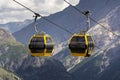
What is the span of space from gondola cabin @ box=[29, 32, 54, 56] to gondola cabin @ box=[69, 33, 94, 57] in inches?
122

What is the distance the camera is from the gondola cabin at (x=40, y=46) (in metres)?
46.0

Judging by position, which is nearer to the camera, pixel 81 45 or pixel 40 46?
pixel 81 45

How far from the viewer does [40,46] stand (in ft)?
152

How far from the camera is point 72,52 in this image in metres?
45.8

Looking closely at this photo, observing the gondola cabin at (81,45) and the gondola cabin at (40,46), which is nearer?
the gondola cabin at (81,45)

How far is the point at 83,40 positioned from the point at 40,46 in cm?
576

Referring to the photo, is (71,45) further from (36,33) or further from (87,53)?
(36,33)

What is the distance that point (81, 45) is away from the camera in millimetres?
44625

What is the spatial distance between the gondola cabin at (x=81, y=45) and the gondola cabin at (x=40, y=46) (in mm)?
3095

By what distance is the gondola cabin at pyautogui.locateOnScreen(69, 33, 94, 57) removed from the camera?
146 feet

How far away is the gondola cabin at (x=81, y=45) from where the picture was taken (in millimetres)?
44531

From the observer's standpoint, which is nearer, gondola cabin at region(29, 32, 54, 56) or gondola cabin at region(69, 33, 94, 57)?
gondola cabin at region(69, 33, 94, 57)

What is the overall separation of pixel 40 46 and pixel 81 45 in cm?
544

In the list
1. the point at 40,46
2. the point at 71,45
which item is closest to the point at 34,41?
the point at 40,46
